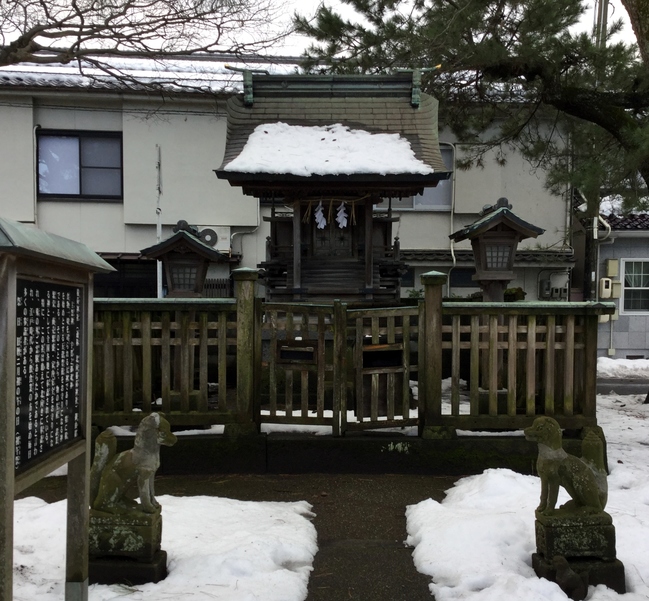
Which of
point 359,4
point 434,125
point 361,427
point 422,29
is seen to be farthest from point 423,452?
point 359,4

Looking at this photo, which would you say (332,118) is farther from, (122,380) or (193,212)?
(193,212)

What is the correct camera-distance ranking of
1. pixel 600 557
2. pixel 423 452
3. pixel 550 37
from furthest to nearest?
pixel 550 37
pixel 423 452
pixel 600 557

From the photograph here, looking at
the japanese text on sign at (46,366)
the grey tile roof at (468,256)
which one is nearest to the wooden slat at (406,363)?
the japanese text on sign at (46,366)

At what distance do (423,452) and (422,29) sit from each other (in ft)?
18.1

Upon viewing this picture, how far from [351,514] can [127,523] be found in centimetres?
205

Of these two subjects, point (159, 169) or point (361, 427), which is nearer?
point (361, 427)

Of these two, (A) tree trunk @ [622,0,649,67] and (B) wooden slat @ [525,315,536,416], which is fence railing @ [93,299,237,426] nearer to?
(B) wooden slat @ [525,315,536,416]

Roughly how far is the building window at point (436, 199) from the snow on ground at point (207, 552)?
1091 centimetres

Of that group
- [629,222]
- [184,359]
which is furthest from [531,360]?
[629,222]

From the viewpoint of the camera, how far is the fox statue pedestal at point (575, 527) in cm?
339

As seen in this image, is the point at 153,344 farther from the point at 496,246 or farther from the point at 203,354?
the point at 496,246

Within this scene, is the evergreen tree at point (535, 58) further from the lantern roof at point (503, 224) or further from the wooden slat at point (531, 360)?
the wooden slat at point (531, 360)

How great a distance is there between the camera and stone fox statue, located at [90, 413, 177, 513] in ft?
11.3

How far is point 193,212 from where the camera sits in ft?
46.1
